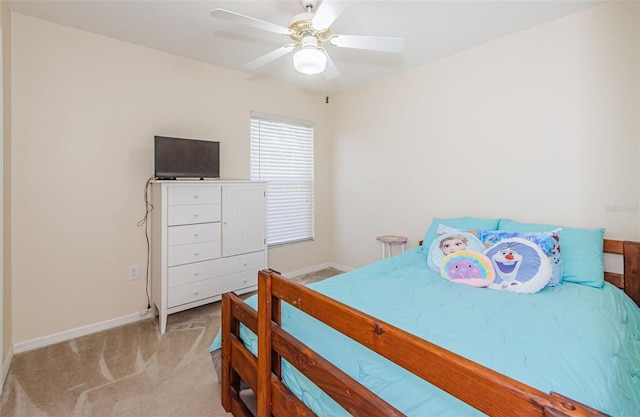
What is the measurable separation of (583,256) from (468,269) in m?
0.77

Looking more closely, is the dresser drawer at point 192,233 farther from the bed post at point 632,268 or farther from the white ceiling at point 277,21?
the bed post at point 632,268

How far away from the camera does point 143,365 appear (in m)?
1.99

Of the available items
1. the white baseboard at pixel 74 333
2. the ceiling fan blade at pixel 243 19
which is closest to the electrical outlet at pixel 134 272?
the white baseboard at pixel 74 333

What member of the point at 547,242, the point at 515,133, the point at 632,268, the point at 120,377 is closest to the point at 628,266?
the point at 632,268

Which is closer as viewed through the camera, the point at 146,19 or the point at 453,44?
the point at 146,19

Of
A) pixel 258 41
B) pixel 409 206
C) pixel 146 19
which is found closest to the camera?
pixel 146 19

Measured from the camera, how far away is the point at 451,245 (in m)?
2.20

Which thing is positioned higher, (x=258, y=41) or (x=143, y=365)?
(x=258, y=41)

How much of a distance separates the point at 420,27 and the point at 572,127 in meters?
1.38

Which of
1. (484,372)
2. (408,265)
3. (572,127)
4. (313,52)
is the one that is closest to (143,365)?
(408,265)

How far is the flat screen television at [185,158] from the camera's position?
8.48 feet

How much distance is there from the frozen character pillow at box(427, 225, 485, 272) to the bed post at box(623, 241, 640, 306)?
0.91 m

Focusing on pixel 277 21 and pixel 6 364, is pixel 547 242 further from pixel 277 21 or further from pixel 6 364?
pixel 6 364

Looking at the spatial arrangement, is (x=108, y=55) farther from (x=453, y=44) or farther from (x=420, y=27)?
(x=453, y=44)
